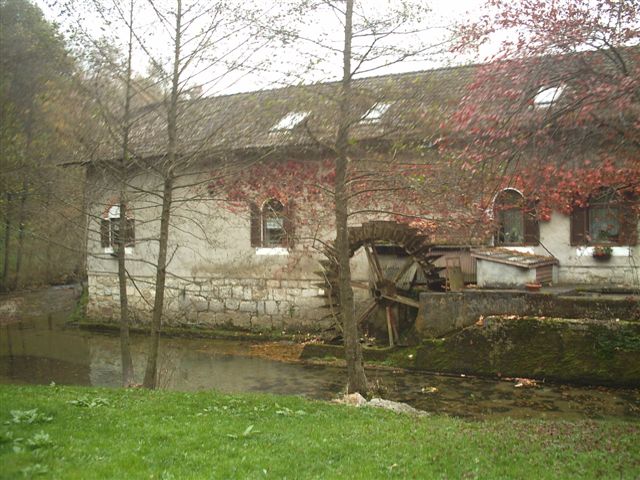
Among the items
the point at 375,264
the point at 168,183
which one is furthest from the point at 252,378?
the point at 168,183

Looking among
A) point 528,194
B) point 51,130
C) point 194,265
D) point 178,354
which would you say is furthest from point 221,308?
point 528,194

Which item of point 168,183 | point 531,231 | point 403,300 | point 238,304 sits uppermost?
point 168,183

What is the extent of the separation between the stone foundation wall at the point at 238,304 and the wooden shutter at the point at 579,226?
538 centimetres

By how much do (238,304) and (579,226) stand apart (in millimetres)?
8172

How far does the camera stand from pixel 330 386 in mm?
10719

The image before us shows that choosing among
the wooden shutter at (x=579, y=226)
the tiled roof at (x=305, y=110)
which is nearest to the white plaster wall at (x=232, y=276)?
the wooden shutter at (x=579, y=226)

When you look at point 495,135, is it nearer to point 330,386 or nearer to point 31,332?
point 330,386

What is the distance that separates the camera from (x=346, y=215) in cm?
859

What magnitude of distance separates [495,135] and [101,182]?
248 inches

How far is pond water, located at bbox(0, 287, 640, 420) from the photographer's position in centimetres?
904

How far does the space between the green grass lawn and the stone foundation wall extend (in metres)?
7.44

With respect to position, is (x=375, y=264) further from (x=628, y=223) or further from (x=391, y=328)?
(x=628, y=223)

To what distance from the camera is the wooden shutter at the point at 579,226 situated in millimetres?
12742

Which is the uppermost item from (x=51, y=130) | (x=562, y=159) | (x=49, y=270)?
(x=51, y=130)
